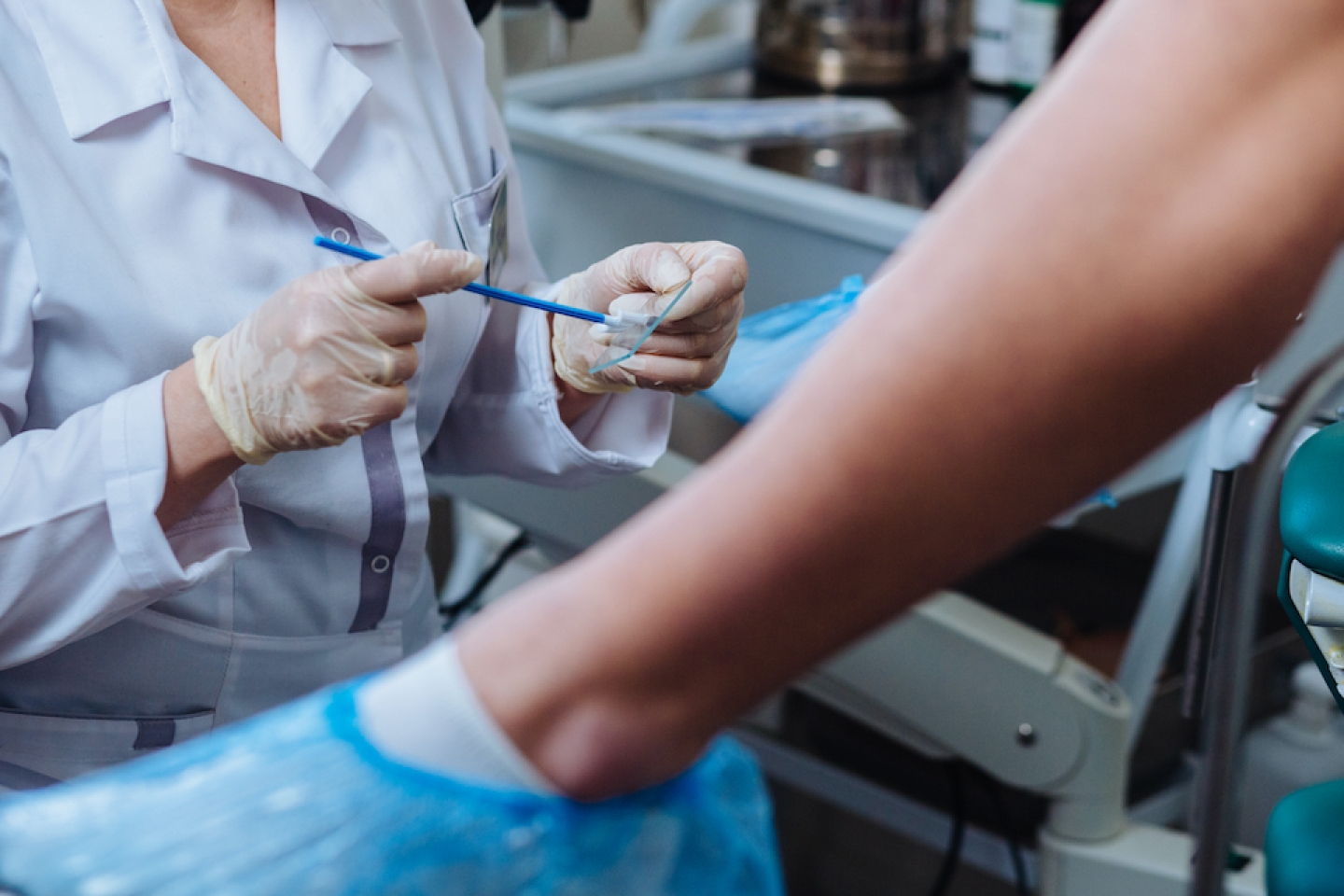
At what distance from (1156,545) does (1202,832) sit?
1260 mm

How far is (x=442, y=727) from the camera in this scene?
1.34 ft

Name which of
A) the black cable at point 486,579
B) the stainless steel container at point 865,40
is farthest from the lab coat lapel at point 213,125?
the stainless steel container at point 865,40

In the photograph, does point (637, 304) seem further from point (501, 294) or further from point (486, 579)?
point (486, 579)

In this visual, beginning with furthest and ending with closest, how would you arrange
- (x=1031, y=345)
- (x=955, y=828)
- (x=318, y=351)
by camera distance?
(x=955, y=828) < (x=318, y=351) < (x=1031, y=345)

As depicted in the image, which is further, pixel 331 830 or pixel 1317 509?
pixel 1317 509

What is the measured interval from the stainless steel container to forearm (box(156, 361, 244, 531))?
4.07 ft

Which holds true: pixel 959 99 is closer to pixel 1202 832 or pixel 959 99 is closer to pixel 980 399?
pixel 1202 832

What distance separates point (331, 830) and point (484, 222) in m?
0.61

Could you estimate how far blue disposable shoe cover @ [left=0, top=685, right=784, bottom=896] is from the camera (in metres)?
0.41

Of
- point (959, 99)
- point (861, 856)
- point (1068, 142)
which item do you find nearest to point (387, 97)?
point (1068, 142)

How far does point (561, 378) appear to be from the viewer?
1.00 m

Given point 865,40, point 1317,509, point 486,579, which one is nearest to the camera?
point 1317,509

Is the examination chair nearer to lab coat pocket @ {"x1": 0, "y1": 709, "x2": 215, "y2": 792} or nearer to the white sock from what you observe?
the white sock

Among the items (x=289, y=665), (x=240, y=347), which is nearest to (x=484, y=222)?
(x=240, y=347)
